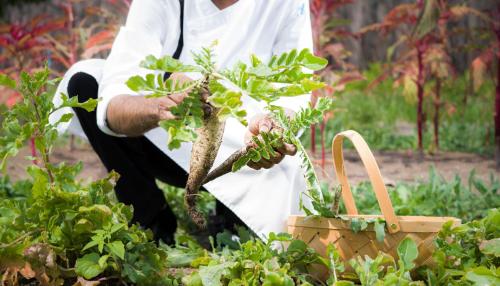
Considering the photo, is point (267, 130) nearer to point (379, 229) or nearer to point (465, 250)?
point (379, 229)

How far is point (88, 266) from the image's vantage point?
1675mm

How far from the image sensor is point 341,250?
74.3 inches

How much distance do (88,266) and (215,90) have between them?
54cm

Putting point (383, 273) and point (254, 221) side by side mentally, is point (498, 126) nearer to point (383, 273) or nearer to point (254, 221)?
point (254, 221)

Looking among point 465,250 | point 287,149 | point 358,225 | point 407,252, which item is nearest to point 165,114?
point 287,149

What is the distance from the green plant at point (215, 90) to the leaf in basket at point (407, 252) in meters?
0.32

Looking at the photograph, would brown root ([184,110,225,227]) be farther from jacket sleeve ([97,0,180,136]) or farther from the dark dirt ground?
the dark dirt ground

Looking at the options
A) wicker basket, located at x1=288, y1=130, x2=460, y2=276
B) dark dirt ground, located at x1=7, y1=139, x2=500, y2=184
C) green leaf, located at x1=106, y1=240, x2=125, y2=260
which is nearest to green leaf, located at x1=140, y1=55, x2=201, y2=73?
green leaf, located at x1=106, y1=240, x2=125, y2=260

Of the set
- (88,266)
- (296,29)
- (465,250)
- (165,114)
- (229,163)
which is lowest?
(465,250)

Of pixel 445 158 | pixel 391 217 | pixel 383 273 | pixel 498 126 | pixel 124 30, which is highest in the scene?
pixel 124 30

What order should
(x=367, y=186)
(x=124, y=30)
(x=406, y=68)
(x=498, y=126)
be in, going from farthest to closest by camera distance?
1. (x=406, y=68)
2. (x=498, y=126)
3. (x=367, y=186)
4. (x=124, y=30)

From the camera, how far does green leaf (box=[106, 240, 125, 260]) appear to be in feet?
5.42

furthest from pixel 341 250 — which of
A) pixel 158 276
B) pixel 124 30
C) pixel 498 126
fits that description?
pixel 498 126

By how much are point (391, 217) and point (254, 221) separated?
0.71m
